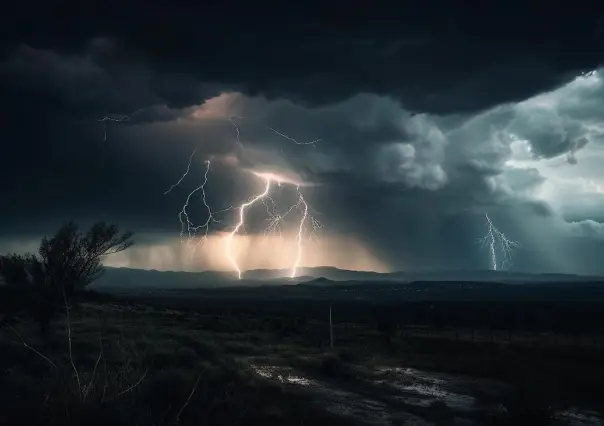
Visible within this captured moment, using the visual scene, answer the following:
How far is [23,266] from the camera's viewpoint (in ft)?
110

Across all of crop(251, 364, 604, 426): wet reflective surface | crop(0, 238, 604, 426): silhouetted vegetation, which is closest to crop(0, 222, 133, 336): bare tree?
crop(0, 238, 604, 426): silhouetted vegetation

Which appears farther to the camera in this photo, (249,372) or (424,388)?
(424,388)

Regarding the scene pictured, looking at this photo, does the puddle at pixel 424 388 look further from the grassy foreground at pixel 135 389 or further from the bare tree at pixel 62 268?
the bare tree at pixel 62 268

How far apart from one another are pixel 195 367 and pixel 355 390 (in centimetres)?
679

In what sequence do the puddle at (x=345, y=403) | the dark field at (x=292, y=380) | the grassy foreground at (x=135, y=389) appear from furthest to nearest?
1. the puddle at (x=345, y=403)
2. the dark field at (x=292, y=380)
3. the grassy foreground at (x=135, y=389)

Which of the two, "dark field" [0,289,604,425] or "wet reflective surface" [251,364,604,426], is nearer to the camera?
"dark field" [0,289,604,425]

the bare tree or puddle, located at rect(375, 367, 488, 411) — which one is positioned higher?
the bare tree

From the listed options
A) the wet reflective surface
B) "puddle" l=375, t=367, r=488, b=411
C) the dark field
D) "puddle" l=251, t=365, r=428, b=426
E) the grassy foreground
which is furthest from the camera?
"puddle" l=375, t=367, r=488, b=411

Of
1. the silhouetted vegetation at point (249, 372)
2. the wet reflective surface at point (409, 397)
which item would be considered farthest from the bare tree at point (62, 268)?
the wet reflective surface at point (409, 397)

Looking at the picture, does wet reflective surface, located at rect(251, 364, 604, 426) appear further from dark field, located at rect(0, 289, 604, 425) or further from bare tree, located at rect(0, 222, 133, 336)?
bare tree, located at rect(0, 222, 133, 336)

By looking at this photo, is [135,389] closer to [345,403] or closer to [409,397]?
[345,403]

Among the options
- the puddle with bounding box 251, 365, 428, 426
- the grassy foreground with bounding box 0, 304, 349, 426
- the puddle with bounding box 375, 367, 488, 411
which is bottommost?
the puddle with bounding box 375, 367, 488, 411

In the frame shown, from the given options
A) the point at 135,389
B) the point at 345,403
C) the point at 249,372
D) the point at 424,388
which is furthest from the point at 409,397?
the point at 135,389

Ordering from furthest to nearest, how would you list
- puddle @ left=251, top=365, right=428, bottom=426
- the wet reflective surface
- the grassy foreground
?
the wet reflective surface → puddle @ left=251, top=365, right=428, bottom=426 → the grassy foreground
